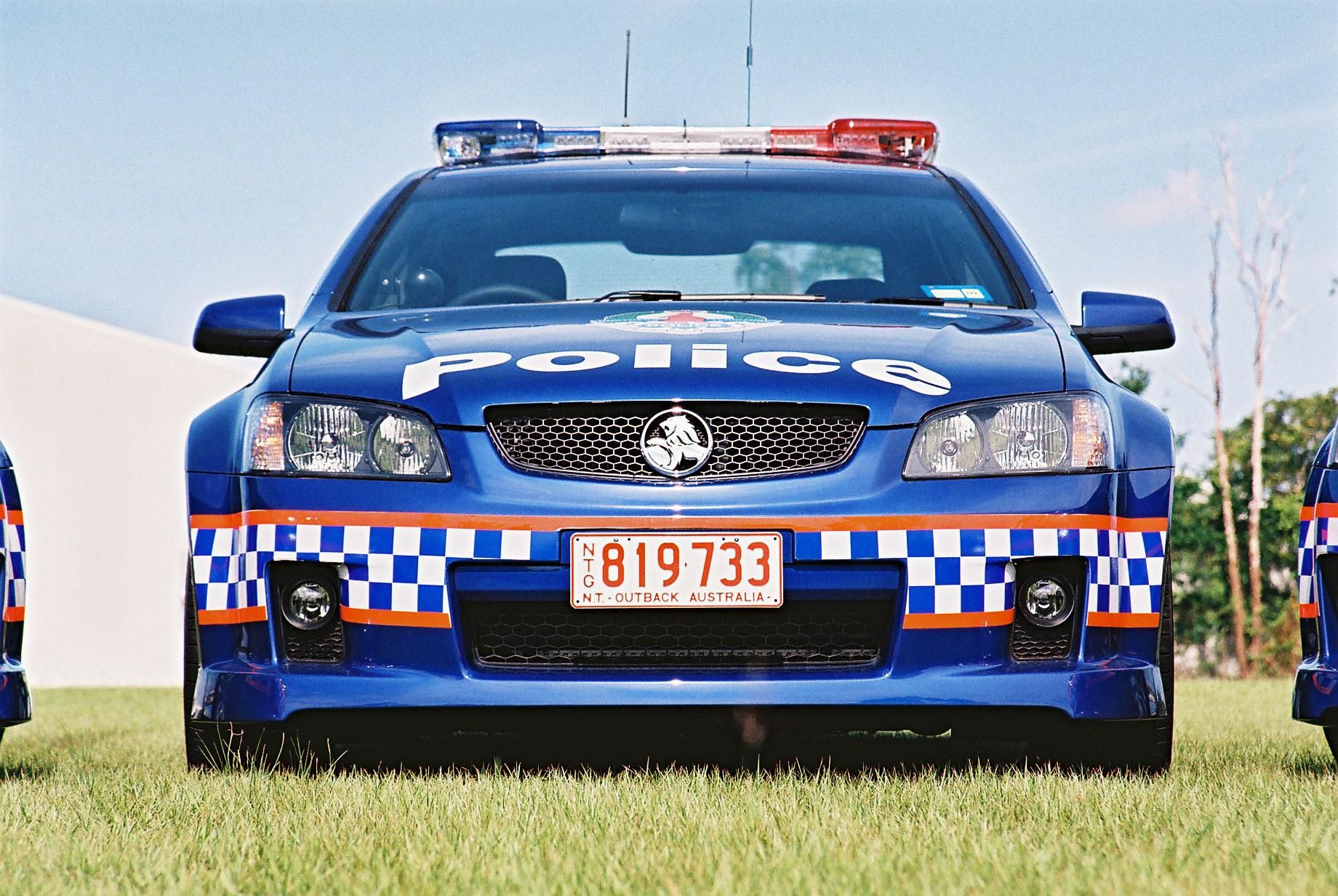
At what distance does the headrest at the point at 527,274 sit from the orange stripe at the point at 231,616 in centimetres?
121

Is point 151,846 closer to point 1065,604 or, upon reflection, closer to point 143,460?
point 1065,604

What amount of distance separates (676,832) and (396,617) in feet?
3.09

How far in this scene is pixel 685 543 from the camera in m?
3.37

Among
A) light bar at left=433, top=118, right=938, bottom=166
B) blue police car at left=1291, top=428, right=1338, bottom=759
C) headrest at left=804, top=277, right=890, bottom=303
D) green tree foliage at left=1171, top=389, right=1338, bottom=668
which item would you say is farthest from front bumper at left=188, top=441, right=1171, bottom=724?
green tree foliage at left=1171, top=389, right=1338, bottom=668

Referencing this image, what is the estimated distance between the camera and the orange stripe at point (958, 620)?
3434mm

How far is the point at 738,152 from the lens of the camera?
5.27 metres

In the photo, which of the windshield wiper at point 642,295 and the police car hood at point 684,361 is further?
the windshield wiper at point 642,295

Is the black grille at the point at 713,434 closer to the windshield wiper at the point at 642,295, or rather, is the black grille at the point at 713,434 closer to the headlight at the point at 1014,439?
the headlight at the point at 1014,439

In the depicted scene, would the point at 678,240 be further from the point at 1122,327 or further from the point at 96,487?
the point at 96,487

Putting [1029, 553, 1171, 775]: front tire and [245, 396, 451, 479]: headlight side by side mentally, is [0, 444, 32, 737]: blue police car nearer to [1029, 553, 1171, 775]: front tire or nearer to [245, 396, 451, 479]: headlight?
[245, 396, 451, 479]: headlight

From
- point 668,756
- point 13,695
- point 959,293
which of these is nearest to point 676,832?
point 668,756

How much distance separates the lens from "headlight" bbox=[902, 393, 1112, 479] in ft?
11.4

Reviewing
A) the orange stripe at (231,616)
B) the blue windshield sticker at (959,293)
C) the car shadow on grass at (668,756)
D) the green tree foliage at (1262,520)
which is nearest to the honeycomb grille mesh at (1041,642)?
the car shadow on grass at (668,756)

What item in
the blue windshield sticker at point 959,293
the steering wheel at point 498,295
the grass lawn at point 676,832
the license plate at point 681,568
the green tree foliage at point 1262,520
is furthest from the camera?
the green tree foliage at point 1262,520
